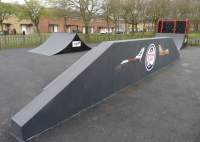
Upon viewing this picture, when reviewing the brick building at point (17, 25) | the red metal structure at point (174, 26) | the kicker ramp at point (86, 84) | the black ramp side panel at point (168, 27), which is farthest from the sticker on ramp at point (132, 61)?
the brick building at point (17, 25)

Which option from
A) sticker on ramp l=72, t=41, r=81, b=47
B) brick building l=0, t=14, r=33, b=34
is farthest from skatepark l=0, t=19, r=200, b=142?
brick building l=0, t=14, r=33, b=34

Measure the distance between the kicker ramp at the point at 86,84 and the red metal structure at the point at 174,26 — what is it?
1420 centimetres

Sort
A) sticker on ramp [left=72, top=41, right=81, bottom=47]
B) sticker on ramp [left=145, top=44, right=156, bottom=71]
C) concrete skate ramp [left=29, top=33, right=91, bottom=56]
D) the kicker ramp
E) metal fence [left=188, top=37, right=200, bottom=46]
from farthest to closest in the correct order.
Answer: metal fence [left=188, top=37, right=200, bottom=46], sticker on ramp [left=72, top=41, right=81, bottom=47], concrete skate ramp [left=29, top=33, right=91, bottom=56], sticker on ramp [left=145, top=44, right=156, bottom=71], the kicker ramp

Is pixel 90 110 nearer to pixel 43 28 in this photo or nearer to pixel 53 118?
pixel 53 118

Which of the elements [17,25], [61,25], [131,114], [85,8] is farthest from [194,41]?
[17,25]

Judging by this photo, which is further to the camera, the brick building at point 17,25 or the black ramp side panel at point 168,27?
the brick building at point 17,25

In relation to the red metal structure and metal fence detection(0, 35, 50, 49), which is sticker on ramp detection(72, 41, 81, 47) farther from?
the red metal structure

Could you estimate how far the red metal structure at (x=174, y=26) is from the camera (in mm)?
17523

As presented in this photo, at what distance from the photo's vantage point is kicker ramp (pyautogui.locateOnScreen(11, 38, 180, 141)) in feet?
9.06

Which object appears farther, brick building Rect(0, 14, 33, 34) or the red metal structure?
brick building Rect(0, 14, 33, 34)

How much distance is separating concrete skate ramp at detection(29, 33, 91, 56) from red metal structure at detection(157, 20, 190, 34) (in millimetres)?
10267

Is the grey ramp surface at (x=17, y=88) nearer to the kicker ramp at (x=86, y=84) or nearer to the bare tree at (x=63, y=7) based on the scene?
the kicker ramp at (x=86, y=84)

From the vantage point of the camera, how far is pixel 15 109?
3727 mm

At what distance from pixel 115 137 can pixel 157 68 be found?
5.02 m
